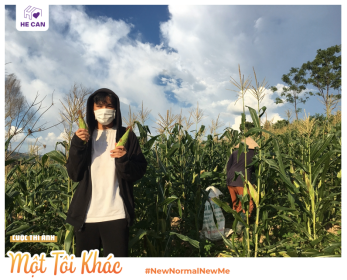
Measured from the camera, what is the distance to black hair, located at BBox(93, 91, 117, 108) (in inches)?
66.7

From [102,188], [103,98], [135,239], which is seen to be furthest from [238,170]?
[103,98]

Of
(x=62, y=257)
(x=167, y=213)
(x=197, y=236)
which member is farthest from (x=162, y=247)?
(x=62, y=257)

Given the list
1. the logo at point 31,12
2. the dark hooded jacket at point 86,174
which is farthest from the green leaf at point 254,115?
the logo at point 31,12

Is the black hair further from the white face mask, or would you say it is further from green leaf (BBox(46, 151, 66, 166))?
green leaf (BBox(46, 151, 66, 166))

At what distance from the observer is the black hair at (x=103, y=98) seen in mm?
1694

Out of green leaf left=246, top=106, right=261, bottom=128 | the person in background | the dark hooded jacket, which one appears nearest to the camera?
the dark hooded jacket

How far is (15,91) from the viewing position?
2027mm

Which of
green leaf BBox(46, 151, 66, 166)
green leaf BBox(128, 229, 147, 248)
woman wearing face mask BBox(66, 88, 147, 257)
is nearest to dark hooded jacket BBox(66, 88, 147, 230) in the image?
woman wearing face mask BBox(66, 88, 147, 257)

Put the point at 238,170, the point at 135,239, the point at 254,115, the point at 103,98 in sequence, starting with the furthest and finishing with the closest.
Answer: the point at 238,170 → the point at 254,115 → the point at 135,239 → the point at 103,98

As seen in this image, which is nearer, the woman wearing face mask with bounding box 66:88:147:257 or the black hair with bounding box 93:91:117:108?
the woman wearing face mask with bounding box 66:88:147:257

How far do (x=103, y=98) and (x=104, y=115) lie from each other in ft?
0.49

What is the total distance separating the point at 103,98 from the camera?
1.70m

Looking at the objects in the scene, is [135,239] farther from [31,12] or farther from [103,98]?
[31,12]
